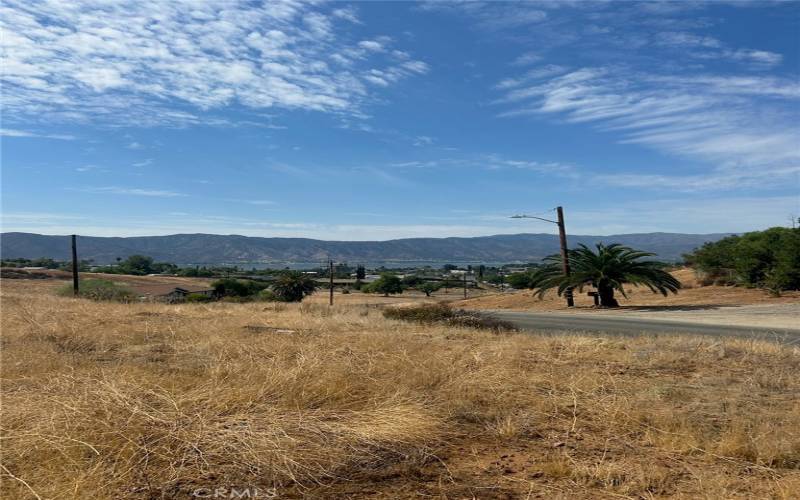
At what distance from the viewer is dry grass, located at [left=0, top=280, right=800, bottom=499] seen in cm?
394

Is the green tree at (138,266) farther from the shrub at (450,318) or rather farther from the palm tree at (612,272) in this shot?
the shrub at (450,318)

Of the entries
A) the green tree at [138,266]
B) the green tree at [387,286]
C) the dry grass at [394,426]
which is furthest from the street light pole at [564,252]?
the green tree at [138,266]

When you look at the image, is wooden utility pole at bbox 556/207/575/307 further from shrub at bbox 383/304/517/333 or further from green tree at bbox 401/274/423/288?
green tree at bbox 401/274/423/288

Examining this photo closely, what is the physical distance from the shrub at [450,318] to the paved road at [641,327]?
4.39 feet

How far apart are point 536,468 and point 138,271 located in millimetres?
123599

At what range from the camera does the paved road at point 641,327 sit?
14.5 m

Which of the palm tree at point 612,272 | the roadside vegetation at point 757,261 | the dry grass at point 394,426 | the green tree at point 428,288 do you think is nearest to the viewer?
the dry grass at point 394,426

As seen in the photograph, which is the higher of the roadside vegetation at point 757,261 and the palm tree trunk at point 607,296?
the roadside vegetation at point 757,261

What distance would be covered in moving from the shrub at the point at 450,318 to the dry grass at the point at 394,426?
6652 millimetres

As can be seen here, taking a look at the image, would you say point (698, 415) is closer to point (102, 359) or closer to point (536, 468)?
point (536, 468)

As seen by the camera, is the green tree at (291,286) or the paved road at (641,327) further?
A: the green tree at (291,286)

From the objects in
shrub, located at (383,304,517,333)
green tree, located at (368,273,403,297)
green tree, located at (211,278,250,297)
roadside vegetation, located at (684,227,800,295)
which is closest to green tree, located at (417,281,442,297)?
green tree, located at (368,273,403,297)

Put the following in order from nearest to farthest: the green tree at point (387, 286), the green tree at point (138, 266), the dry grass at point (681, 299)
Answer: the dry grass at point (681, 299) < the green tree at point (387, 286) < the green tree at point (138, 266)

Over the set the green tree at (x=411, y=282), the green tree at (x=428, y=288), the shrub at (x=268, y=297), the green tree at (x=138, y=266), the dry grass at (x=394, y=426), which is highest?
the dry grass at (x=394, y=426)
